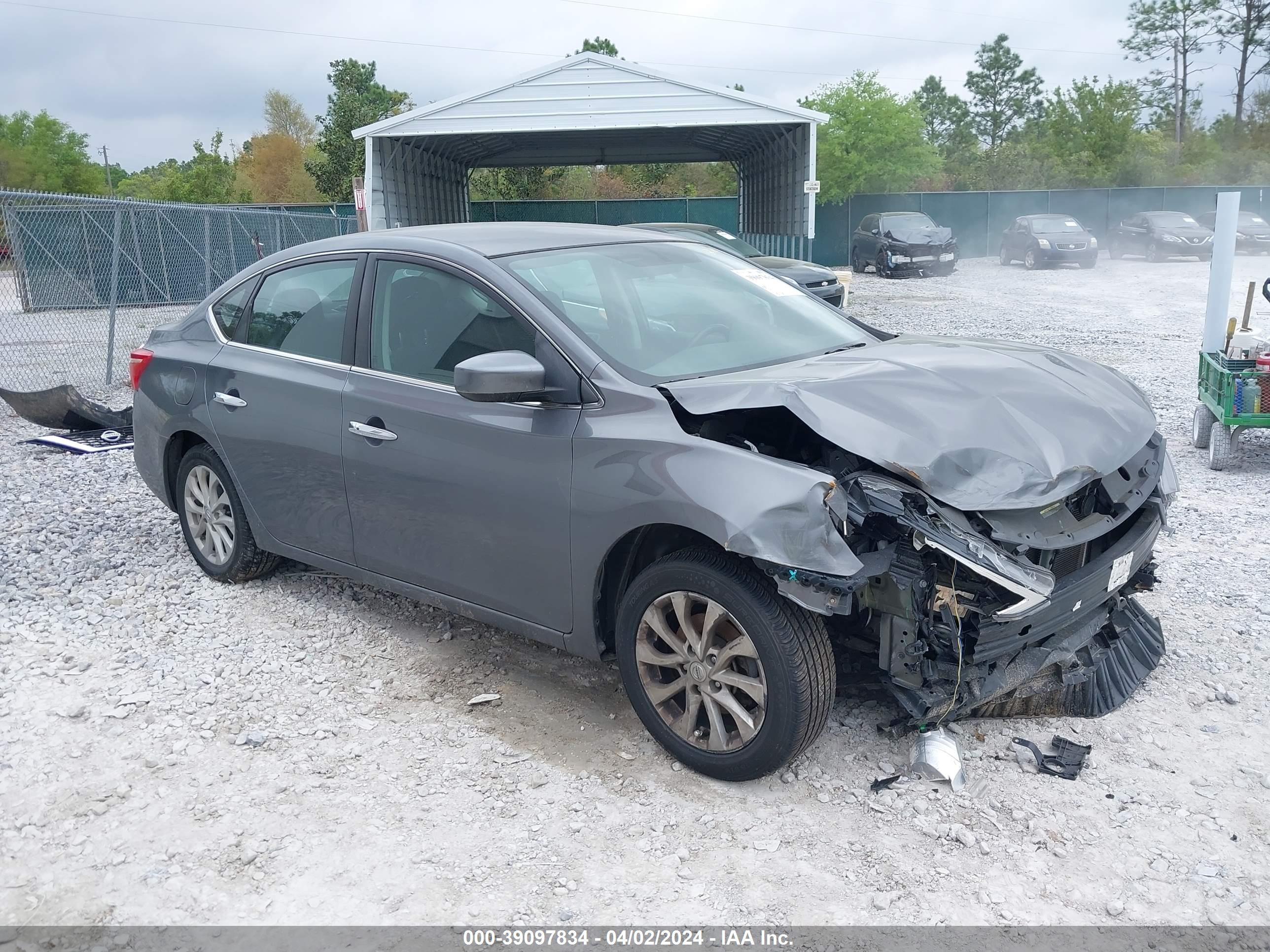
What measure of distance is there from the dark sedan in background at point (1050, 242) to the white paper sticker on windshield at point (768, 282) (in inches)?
1016

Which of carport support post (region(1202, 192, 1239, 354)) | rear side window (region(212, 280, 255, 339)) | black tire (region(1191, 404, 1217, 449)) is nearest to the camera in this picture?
rear side window (region(212, 280, 255, 339))

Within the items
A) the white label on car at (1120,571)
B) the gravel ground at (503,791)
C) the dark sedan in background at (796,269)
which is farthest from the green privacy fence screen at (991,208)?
the white label on car at (1120,571)

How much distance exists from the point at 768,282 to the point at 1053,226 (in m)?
26.7

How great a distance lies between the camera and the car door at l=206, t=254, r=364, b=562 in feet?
14.5

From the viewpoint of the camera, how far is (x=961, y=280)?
2630cm

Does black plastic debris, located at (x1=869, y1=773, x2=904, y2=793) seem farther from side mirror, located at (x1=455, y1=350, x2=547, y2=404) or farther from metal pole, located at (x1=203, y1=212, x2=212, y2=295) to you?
metal pole, located at (x1=203, y1=212, x2=212, y2=295)

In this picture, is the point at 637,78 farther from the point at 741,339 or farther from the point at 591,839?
the point at 591,839

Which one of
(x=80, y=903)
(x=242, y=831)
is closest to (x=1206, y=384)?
(x=242, y=831)

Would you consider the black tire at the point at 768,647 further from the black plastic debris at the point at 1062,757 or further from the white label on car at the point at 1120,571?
the white label on car at the point at 1120,571

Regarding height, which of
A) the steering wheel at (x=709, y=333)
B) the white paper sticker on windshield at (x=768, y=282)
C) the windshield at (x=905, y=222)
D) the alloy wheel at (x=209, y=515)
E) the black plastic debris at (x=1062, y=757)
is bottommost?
the black plastic debris at (x=1062, y=757)

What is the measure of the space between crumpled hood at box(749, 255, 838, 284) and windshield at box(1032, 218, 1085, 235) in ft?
50.7

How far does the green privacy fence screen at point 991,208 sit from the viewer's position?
119 feet

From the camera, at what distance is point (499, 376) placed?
137 inches

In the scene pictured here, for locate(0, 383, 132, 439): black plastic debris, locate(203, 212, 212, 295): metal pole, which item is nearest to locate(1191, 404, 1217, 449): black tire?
locate(0, 383, 132, 439): black plastic debris
